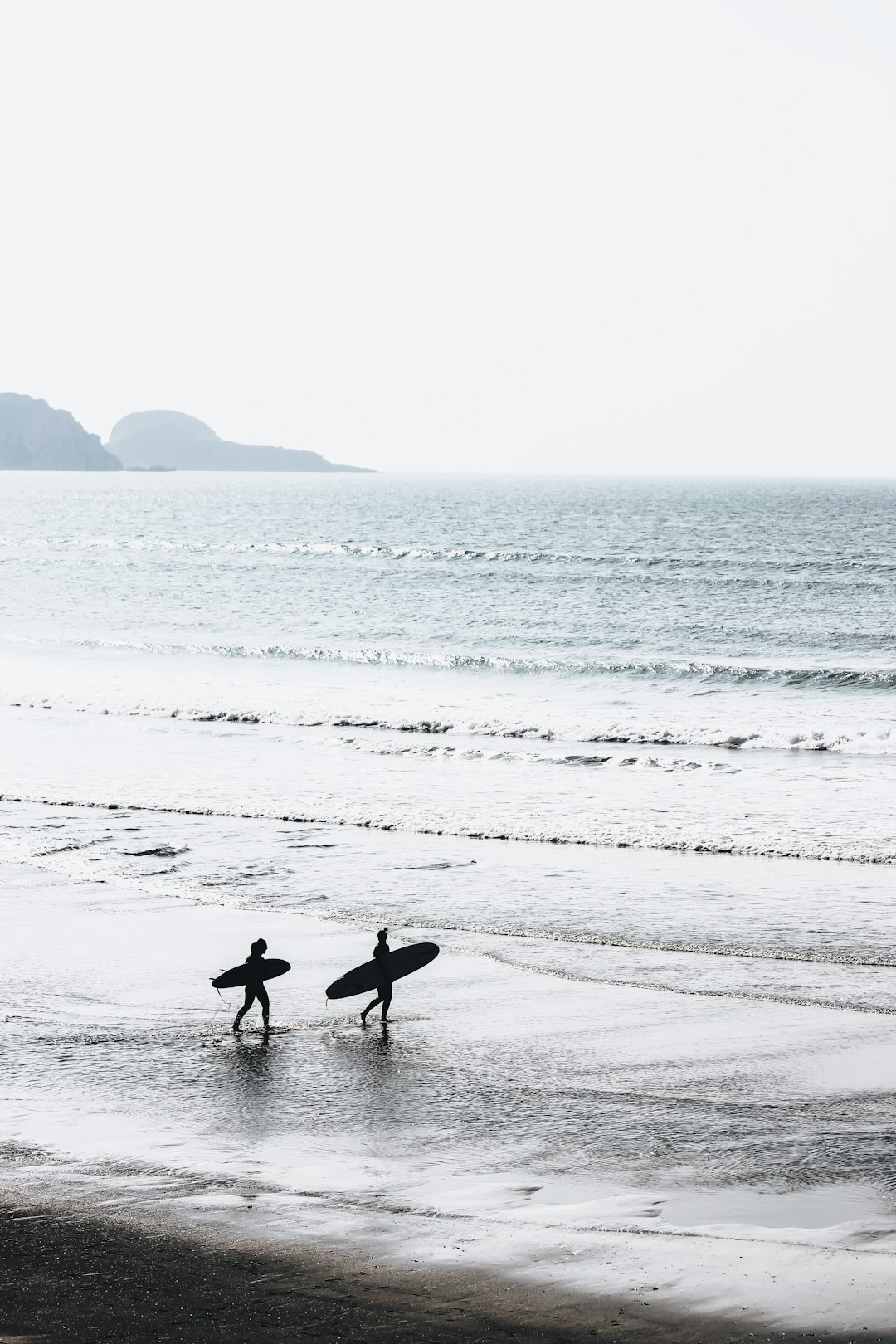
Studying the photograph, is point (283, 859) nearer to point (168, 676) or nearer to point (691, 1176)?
point (691, 1176)

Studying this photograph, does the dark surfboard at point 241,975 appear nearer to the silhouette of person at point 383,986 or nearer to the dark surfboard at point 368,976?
the dark surfboard at point 368,976

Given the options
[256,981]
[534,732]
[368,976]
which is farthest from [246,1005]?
[534,732]

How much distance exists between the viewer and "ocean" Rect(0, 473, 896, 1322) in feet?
30.9

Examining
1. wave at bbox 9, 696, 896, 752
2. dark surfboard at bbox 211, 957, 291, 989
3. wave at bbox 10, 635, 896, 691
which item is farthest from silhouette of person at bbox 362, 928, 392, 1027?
wave at bbox 10, 635, 896, 691

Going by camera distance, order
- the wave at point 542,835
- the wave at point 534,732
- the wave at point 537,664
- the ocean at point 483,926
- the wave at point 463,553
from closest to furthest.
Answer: the ocean at point 483,926 < the wave at point 542,835 < the wave at point 534,732 < the wave at point 537,664 < the wave at point 463,553

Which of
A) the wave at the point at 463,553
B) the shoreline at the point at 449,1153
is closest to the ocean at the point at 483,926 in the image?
the shoreline at the point at 449,1153

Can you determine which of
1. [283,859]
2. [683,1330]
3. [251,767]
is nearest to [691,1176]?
[683,1330]

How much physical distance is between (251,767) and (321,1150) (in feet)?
58.7

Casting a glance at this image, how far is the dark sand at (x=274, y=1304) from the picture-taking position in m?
7.04

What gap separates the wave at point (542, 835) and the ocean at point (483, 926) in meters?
0.08

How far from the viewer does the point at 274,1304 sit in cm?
738

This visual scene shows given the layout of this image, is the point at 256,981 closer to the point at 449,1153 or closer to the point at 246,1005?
the point at 246,1005

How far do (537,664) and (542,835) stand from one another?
22.5 meters

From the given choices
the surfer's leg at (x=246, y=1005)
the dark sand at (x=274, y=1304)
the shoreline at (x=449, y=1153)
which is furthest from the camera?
the surfer's leg at (x=246, y=1005)
